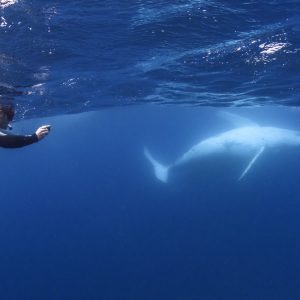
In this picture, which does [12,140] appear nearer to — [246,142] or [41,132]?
[41,132]

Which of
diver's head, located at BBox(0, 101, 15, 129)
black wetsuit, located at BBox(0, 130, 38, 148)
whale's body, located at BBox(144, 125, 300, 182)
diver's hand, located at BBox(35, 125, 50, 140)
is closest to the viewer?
black wetsuit, located at BBox(0, 130, 38, 148)

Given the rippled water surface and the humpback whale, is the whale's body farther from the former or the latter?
the rippled water surface

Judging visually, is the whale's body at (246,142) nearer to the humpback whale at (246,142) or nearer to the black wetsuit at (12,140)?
the humpback whale at (246,142)

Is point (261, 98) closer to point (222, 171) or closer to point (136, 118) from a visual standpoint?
point (222, 171)

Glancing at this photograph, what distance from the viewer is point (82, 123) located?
33.0 m

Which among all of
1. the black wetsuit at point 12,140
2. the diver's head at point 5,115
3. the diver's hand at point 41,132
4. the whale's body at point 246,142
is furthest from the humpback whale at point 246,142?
the black wetsuit at point 12,140

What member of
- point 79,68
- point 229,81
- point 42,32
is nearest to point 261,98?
point 229,81

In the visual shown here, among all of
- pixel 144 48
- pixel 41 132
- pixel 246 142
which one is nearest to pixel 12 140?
pixel 41 132

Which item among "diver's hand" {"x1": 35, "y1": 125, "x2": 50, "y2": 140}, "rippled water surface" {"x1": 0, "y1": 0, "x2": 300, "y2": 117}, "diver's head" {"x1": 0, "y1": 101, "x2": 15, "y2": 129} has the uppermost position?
"diver's head" {"x1": 0, "y1": 101, "x2": 15, "y2": 129}

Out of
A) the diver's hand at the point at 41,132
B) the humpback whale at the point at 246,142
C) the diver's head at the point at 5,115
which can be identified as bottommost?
the humpback whale at the point at 246,142

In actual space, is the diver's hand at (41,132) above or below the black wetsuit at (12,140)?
below

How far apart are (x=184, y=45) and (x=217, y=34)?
129cm

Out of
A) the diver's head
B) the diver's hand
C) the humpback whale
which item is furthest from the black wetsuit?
the humpback whale

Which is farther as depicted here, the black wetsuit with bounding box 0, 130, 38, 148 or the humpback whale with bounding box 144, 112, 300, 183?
the humpback whale with bounding box 144, 112, 300, 183
